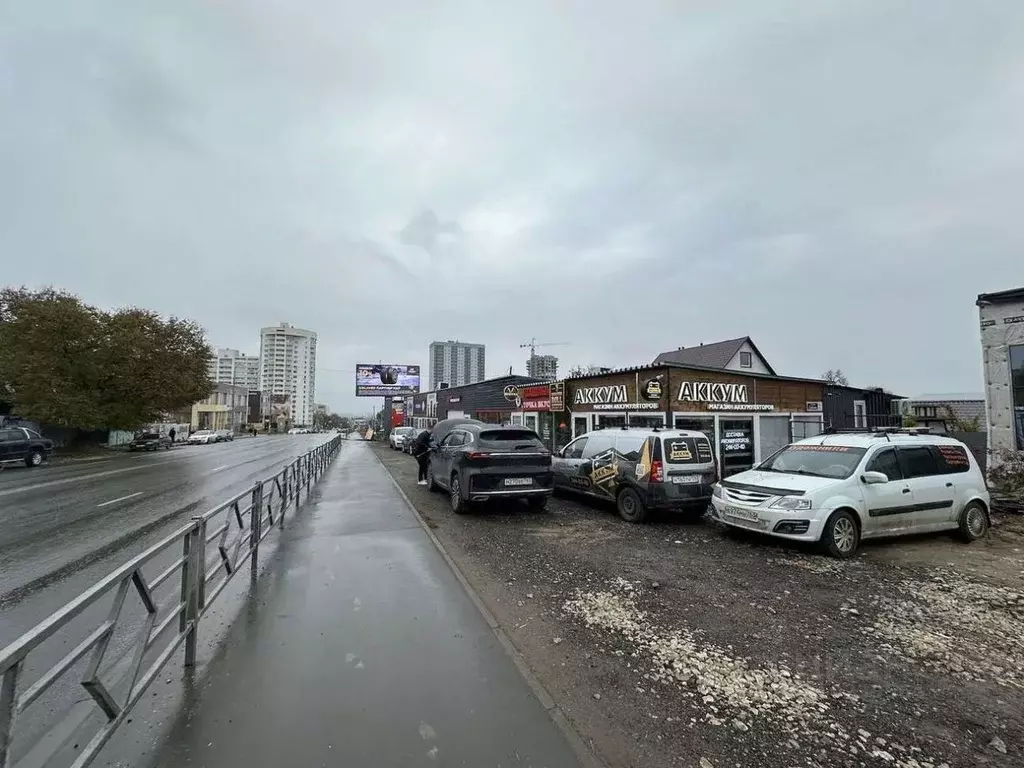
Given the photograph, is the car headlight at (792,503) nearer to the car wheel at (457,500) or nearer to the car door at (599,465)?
the car door at (599,465)

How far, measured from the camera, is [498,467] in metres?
9.40

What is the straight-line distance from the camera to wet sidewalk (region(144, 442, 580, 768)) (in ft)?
8.55

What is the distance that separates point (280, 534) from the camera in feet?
25.1

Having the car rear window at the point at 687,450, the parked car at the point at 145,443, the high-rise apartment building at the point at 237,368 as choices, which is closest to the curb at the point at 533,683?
the car rear window at the point at 687,450

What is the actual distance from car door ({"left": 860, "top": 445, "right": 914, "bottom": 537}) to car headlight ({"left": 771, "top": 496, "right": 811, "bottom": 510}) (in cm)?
99

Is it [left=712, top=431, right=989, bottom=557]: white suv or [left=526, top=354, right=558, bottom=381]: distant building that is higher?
[left=526, top=354, right=558, bottom=381]: distant building

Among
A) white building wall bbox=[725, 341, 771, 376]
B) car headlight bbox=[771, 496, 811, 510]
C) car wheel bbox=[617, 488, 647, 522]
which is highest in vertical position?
white building wall bbox=[725, 341, 771, 376]

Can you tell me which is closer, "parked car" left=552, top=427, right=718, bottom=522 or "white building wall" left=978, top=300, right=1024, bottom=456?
"parked car" left=552, top=427, right=718, bottom=522

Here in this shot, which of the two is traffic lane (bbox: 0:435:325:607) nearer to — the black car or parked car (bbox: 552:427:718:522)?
the black car

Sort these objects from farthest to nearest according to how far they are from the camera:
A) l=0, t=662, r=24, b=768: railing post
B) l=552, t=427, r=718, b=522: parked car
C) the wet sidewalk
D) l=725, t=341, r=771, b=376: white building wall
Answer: l=725, t=341, r=771, b=376: white building wall < l=552, t=427, r=718, b=522: parked car < the wet sidewalk < l=0, t=662, r=24, b=768: railing post

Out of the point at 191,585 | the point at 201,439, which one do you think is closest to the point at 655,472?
the point at 191,585

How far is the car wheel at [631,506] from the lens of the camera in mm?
8688

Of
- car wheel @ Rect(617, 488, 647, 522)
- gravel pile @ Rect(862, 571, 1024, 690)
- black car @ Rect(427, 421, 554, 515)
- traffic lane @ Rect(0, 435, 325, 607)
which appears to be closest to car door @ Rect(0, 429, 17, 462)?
traffic lane @ Rect(0, 435, 325, 607)

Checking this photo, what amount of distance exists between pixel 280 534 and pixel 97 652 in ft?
18.6
